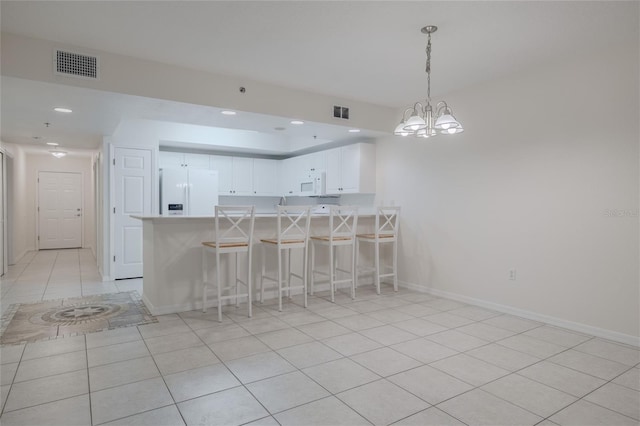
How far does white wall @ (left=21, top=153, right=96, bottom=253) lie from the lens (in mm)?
8883

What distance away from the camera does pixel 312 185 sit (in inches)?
261

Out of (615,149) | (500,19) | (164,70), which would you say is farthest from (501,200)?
(164,70)

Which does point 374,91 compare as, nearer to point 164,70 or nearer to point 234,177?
point 164,70

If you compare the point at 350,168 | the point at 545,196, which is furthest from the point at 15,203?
the point at 545,196

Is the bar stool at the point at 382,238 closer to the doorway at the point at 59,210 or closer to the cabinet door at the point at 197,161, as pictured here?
the cabinet door at the point at 197,161

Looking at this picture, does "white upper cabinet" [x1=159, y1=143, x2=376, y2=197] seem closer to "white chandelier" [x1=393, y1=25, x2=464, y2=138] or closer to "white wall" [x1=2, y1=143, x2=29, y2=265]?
"white chandelier" [x1=393, y1=25, x2=464, y2=138]

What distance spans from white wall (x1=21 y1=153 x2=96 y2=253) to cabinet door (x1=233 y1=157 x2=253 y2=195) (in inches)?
146

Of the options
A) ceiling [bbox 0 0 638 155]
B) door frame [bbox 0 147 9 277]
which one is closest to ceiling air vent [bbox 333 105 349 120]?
ceiling [bbox 0 0 638 155]

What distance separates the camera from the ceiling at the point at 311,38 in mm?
2600

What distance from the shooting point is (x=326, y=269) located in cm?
500

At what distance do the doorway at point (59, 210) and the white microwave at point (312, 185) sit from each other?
6.34 meters

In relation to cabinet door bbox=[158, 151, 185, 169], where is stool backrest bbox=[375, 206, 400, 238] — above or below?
below

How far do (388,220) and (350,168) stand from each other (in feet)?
3.98

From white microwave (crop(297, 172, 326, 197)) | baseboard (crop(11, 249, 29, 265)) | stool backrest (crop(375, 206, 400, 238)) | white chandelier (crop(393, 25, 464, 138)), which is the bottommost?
baseboard (crop(11, 249, 29, 265))
